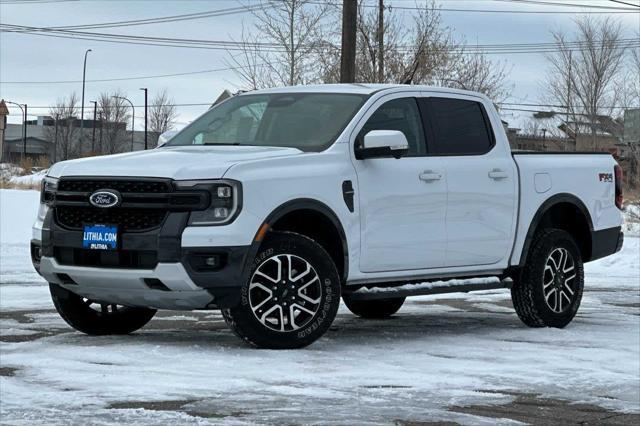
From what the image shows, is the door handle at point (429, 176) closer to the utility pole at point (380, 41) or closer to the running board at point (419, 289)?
the running board at point (419, 289)

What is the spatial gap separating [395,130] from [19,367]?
10.9 ft

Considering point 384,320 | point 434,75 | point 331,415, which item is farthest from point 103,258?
point 434,75

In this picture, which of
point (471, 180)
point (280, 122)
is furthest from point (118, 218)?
point (471, 180)

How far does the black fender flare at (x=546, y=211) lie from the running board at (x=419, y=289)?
0.31 m

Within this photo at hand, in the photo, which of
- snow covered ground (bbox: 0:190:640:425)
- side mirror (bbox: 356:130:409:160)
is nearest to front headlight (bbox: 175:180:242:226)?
snow covered ground (bbox: 0:190:640:425)

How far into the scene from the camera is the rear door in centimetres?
971

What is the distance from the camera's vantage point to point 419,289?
948 centimetres

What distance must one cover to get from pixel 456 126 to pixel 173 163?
9.10 feet

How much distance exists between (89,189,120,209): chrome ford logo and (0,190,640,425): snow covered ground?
950 millimetres

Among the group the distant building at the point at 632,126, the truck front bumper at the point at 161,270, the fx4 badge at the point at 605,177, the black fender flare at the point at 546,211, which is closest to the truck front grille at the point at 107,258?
the truck front bumper at the point at 161,270

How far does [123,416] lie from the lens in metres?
5.96

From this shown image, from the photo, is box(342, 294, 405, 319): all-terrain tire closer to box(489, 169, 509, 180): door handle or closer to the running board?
the running board

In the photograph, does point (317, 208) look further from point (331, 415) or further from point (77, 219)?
point (331, 415)

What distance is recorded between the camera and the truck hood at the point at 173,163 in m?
8.11
